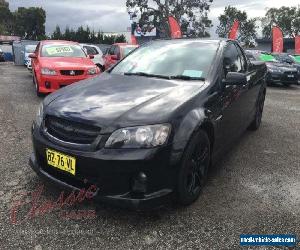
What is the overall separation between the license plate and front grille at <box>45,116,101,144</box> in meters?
0.14

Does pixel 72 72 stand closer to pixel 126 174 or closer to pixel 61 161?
pixel 61 161

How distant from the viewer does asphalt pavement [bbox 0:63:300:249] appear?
2.91 metres

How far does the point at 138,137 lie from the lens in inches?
116

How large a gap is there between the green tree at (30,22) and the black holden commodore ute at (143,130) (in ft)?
249

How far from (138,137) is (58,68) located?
631cm

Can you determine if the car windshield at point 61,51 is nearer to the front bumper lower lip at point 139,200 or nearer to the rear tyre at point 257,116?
the rear tyre at point 257,116

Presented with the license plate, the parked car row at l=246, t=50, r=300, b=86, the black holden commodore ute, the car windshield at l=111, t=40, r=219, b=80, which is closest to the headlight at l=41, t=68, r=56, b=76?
the car windshield at l=111, t=40, r=219, b=80

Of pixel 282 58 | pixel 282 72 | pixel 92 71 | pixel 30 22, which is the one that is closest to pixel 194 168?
pixel 92 71

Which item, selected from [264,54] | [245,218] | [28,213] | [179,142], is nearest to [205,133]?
[179,142]

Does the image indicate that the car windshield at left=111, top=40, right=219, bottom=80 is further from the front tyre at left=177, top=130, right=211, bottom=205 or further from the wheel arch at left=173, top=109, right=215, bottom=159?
the front tyre at left=177, top=130, right=211, bottom=205

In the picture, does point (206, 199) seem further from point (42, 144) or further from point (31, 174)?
point (31, 174)

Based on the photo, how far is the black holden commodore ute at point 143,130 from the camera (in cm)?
293

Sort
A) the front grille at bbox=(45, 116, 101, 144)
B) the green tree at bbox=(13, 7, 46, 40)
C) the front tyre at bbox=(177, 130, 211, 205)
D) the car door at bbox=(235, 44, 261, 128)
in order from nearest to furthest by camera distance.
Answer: the front grille at bbox=(45, 116, 101, 144) < the front tyre at bbox=(177, 130, 211, 205) < the car door at bbox=(235, 44, 261, 128) < the green tree at bbox=(13, 7, 46, 40)

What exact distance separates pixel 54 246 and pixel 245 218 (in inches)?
65.3
